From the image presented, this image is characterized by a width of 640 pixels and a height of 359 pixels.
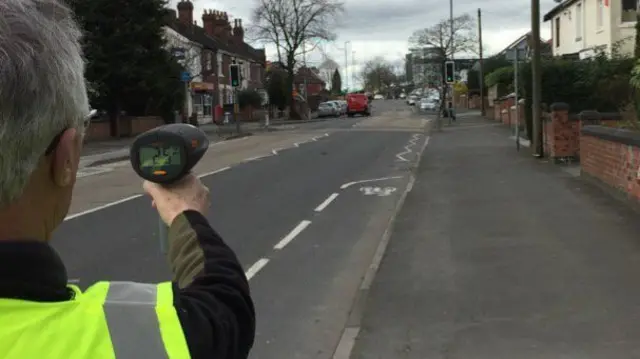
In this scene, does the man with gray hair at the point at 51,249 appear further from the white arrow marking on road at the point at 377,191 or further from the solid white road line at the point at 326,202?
Result: the white arrow marking on road at the point at 377,191

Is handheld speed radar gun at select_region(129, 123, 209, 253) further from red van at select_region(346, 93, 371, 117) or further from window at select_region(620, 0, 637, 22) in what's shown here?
red van at select_region(346, 93, 371, 117)

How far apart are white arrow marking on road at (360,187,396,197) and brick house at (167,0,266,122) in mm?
32541

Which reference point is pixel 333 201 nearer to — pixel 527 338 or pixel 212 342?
pixel 527 338

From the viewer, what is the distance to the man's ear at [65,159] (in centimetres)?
131

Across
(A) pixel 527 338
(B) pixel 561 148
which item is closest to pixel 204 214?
(A) pixel 527 338

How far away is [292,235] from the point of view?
10000 mm

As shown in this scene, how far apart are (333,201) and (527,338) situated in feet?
27.2

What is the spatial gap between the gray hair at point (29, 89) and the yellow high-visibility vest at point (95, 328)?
206 mm

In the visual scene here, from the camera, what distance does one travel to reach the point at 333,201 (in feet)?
43.7

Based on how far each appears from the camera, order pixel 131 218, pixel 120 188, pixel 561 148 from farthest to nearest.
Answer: pixel 561 148 → pixel 120 188 → pixel 131 218

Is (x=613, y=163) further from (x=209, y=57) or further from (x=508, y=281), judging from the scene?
(x=209, y=57)

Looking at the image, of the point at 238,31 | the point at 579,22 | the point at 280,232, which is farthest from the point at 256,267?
the point at 238,31

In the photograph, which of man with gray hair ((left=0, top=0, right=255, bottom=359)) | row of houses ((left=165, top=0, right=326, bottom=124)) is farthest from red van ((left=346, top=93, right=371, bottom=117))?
man with gray hair ((left=0, top=0, right=255, bottom=359))

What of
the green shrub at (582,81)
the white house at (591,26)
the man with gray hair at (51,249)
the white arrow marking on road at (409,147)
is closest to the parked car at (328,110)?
the white house at (591,26)
